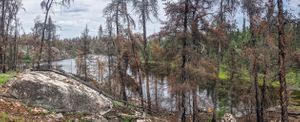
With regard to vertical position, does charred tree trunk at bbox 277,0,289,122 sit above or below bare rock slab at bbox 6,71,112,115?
above

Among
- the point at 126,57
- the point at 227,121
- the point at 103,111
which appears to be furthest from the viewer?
the point at 126,57

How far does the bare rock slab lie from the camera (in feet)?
52.1

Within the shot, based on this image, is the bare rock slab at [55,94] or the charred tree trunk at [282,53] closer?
the charred tree trunk at [282,53]

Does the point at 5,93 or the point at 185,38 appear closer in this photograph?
the point at 5,93

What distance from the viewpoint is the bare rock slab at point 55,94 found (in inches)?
625

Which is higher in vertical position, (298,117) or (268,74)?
(268,74)

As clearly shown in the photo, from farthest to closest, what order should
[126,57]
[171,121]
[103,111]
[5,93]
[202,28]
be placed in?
[126,57], [171,121], [202,28], [103,111], [5,93]

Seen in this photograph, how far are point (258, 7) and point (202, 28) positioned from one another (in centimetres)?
719

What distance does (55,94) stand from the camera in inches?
644

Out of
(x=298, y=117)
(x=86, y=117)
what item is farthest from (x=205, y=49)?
(x=298, y=117)

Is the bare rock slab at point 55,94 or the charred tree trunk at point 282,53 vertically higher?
the charred tree trunk at point 282,53

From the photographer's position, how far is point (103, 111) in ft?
56.3

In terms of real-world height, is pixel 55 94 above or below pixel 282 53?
below

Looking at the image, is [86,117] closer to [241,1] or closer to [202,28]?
[202,28]
